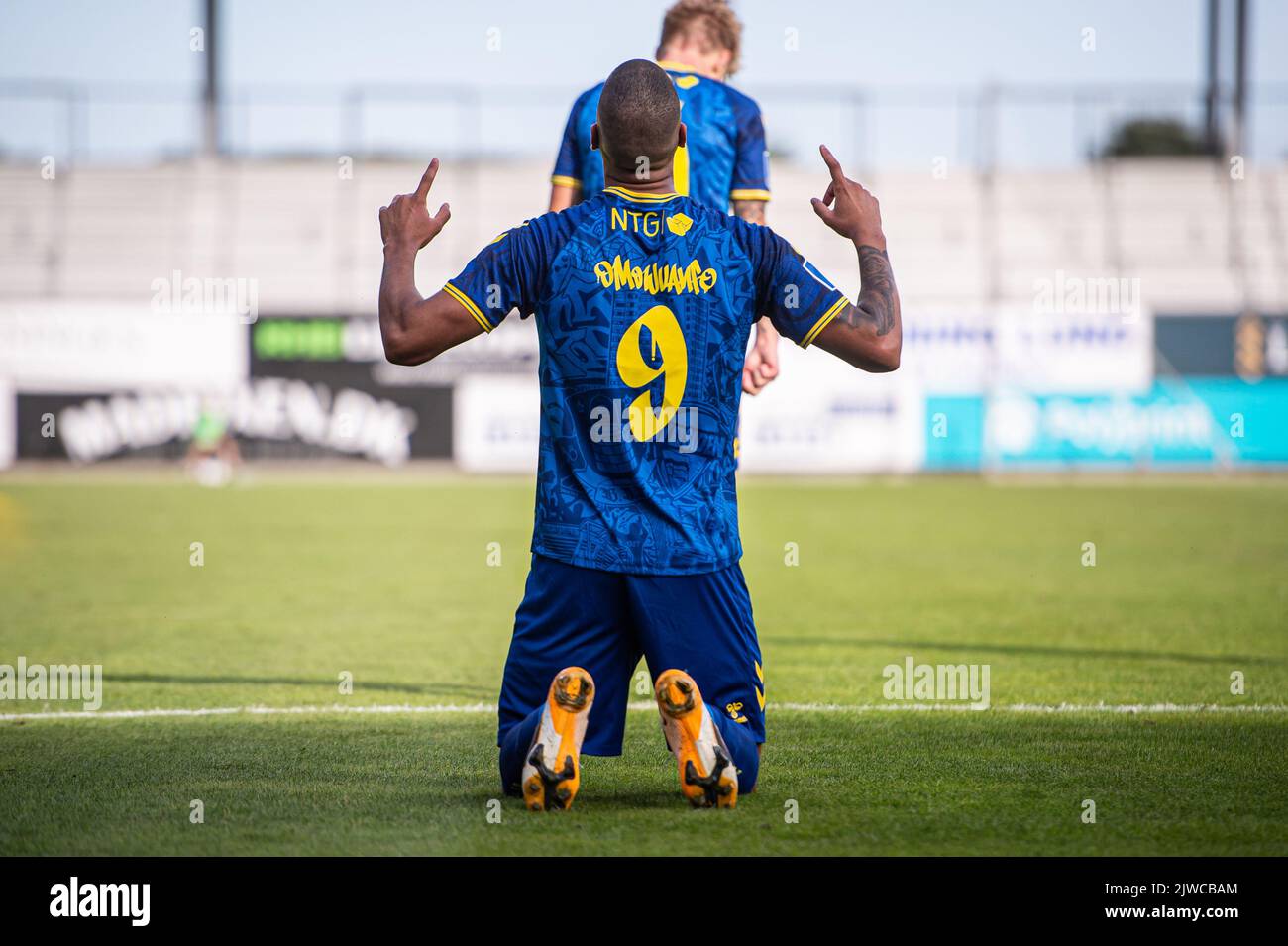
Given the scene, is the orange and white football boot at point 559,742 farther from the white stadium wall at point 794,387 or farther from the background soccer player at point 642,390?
the white stadium wall at point 794,387

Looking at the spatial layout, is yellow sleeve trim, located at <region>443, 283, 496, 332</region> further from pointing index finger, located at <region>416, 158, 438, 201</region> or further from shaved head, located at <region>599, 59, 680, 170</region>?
shaved head, located at <region>599, 59, 680, 170</region>

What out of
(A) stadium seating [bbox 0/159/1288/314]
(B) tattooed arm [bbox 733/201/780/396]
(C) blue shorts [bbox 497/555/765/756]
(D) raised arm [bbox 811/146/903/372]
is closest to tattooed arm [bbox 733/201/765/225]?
(B) tattooed arm [bbox 733/201/780/396]

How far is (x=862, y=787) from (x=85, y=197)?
105ft

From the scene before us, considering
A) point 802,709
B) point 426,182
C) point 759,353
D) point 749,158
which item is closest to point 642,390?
point 426,182

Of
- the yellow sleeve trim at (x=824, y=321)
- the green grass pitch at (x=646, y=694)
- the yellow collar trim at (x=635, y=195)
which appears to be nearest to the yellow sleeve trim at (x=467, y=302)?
the yellow collar trim at (x=635, y=195)

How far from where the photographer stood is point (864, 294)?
14.6ft

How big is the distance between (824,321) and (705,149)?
5.82 feet

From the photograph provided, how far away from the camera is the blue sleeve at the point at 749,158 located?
6070mm

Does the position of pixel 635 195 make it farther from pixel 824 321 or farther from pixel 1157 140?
pixel 1157 140

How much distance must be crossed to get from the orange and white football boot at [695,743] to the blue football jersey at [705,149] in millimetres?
2278

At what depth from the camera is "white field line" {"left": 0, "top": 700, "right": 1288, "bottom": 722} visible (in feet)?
20.3

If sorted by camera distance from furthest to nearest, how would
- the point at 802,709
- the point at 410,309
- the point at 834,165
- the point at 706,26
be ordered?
the point at 802,709 < the point at 706,26 < the point at 834,165 < the point at 410,309

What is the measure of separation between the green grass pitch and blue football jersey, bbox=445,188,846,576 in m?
0.75

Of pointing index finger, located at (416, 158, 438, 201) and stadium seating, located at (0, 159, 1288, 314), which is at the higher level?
stadium seating, located at (0, 159, 1288, 314)
